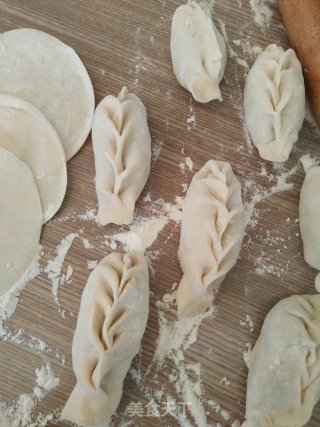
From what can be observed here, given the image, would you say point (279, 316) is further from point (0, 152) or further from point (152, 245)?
point (0, 152)

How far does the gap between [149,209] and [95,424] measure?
0.72m

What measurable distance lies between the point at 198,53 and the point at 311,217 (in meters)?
0.74

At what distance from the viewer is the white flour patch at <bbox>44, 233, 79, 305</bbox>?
1514mm

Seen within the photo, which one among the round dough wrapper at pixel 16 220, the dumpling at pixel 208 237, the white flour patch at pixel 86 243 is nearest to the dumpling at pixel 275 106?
the dumpling at pixel 208 237

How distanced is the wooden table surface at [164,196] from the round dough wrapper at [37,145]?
0.17 feet

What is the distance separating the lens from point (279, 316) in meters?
1.43

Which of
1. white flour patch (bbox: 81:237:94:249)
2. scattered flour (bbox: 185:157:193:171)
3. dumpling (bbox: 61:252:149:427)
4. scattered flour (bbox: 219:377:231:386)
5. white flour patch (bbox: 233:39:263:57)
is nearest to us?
dumpling (bbox: 61:252:149:427)

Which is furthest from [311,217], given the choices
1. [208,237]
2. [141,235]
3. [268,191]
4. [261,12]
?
[261,12]

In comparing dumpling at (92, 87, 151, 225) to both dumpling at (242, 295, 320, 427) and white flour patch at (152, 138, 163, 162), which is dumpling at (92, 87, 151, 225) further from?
dumpling at (242, 295, 320, 427)

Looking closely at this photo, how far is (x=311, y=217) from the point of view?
1522mm

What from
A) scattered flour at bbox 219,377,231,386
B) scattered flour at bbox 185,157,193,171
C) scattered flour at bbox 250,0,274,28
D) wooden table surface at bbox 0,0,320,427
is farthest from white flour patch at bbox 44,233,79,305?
scattered flour at bbox 250,0,274,28

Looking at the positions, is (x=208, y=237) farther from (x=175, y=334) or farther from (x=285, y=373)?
(x=285, y=373)

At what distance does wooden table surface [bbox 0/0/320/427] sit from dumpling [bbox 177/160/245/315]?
0.25ft

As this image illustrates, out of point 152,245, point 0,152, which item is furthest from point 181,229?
point 0,152
